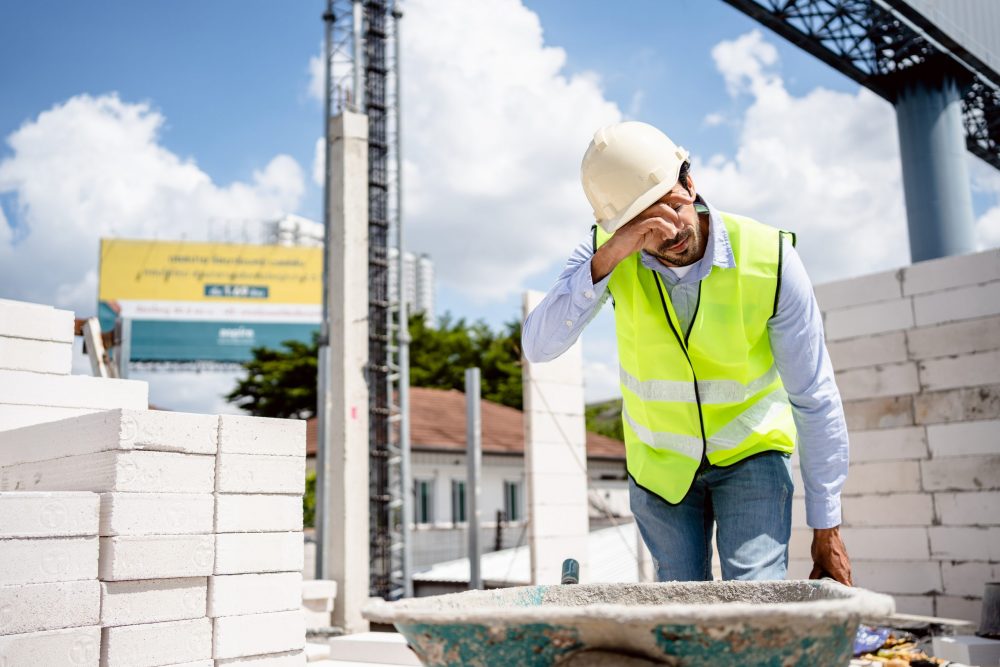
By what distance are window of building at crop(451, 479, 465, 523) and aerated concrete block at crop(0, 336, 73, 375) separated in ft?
57.4

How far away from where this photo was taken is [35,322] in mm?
4281

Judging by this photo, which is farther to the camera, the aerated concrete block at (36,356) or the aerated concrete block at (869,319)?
the aerated concrete block at (869,319)

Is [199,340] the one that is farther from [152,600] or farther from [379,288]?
[152,600]

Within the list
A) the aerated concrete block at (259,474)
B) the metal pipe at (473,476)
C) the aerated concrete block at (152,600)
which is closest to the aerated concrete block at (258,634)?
the aerated concrete block at (152,600)

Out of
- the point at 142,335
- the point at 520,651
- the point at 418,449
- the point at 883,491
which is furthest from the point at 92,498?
the point at 142,335

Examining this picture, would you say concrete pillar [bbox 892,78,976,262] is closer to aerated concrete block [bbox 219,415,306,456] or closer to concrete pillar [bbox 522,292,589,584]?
concrete pillar [bbox 522,292,589,584]

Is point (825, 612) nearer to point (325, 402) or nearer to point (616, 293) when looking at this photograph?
point (616, 293)

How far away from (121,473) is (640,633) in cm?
274

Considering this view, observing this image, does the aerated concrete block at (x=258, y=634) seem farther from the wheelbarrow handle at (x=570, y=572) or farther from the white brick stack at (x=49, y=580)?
the wheelbarrow handle at (x=570, y=572)

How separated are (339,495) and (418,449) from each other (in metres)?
6.09

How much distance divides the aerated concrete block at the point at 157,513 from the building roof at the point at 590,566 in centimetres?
868

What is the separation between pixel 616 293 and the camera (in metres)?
2.47

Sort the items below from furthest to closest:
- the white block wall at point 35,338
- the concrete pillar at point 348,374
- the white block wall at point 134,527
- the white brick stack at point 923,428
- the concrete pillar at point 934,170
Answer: the concrete pillar at point 934,170
the concrete pillar at point 348,374
the white brick stack at point 923,428
the white block wall at point 35,338
the white block wall at point 134,527

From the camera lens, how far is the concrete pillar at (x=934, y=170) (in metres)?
15.5
